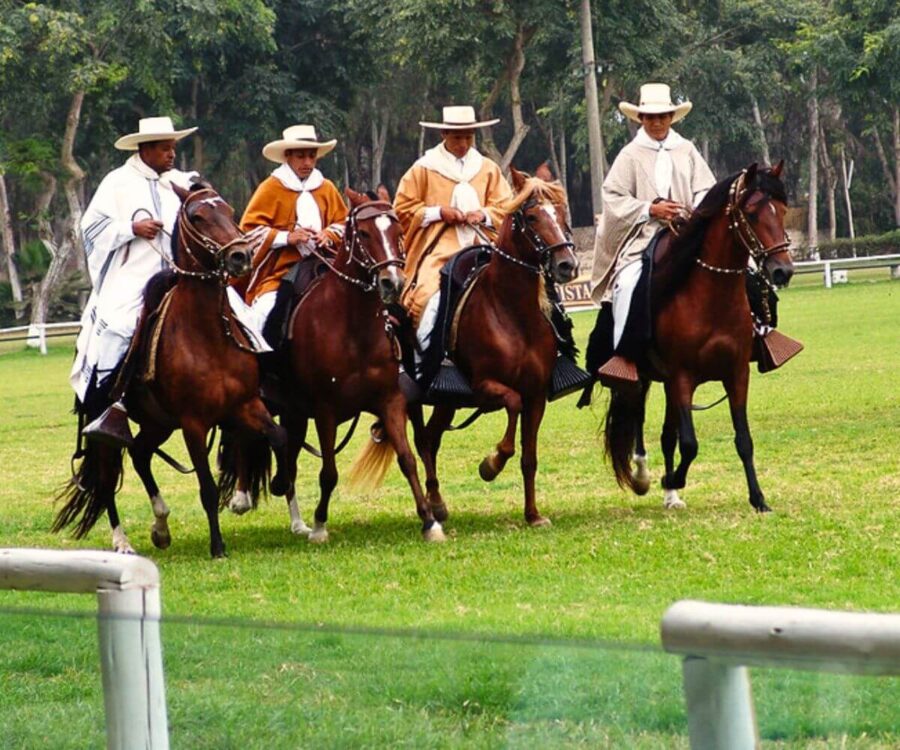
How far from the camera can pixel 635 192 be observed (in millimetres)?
13117

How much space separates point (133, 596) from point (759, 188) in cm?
816

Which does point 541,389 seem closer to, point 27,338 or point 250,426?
point 250,426

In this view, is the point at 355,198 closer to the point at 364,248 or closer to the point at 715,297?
the point at 364,248

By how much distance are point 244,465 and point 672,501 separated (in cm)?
298

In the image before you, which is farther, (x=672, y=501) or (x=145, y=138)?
(x=672, y=501)

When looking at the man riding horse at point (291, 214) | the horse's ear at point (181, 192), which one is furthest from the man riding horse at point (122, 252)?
the man riding horse at point (291, 214)

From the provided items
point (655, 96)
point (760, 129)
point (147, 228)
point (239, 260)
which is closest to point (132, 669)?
point (239, 260)

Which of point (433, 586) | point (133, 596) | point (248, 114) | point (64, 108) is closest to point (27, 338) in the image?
point (64, 108)

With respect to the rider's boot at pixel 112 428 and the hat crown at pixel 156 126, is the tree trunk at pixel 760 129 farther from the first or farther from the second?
the rider's boot at pixel 112 428

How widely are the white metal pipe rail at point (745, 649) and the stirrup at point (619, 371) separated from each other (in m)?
9.44

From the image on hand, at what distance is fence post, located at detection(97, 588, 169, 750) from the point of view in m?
3.93

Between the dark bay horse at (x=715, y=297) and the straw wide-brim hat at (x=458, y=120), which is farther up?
the straw wide-brim hat at (x=458, y=120)

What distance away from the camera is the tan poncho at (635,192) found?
13.0 m

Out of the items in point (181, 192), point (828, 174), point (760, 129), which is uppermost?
point (760, 129)
